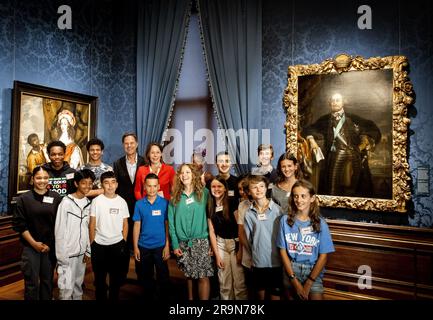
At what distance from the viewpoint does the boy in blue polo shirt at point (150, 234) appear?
2908 mm

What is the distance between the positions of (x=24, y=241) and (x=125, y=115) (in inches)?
115

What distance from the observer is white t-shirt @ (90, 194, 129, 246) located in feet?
9.23

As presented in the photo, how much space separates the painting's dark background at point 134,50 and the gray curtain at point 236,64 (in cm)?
14

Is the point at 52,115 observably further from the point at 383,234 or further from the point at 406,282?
the point at 406,282

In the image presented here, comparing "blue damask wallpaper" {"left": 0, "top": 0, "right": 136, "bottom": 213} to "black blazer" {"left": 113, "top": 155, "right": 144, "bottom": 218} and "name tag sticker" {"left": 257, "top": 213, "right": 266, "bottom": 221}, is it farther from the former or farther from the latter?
"name tag sticker" {"left": 257, "top": 213, "right": 266, "bottom": 221}

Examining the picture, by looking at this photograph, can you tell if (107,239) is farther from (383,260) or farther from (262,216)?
(383,260)

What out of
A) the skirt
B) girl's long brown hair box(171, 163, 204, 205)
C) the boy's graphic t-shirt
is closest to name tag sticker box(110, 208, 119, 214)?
girl's long brown hair box(171, 163, 204, 205)

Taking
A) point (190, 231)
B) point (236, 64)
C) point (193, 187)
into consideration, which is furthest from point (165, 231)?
point (236, 64)

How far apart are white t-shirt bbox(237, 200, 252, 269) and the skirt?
34 centimetres

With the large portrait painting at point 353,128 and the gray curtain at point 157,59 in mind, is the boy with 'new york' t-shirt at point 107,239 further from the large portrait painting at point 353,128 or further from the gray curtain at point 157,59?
the large portrait painting at point 353,128

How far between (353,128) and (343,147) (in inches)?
9.7

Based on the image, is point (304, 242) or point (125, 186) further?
point (125, 186)

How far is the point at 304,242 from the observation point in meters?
2.43

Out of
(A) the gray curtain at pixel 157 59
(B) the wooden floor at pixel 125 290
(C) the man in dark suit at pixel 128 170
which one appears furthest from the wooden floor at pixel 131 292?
(A) the gray curtain at pixel 157 59
